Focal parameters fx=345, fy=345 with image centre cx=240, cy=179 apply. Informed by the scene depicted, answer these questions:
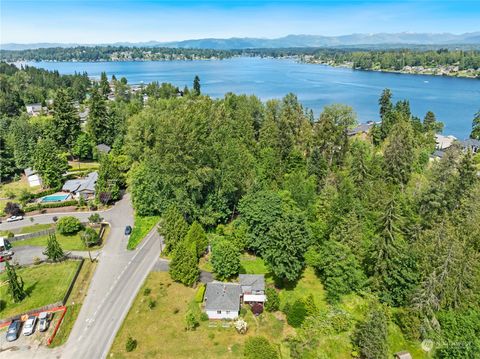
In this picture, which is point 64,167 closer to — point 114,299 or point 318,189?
point 114,299

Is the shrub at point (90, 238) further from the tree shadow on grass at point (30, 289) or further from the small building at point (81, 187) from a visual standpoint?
the small building at point (81, 187)

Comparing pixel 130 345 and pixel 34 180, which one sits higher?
pixel 34 180

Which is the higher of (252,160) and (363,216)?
(252,160)

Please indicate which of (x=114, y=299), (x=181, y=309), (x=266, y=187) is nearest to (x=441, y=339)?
(x=181, y=309)

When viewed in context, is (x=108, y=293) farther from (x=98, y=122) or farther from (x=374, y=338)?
(x=98, y=122)

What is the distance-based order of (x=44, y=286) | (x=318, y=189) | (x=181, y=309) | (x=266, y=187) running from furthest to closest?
(x=318, y=189) → (x=266, y=187) → (x=44, y=286) → (x=181, y=309)

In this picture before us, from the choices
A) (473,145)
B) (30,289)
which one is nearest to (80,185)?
(30,289)
